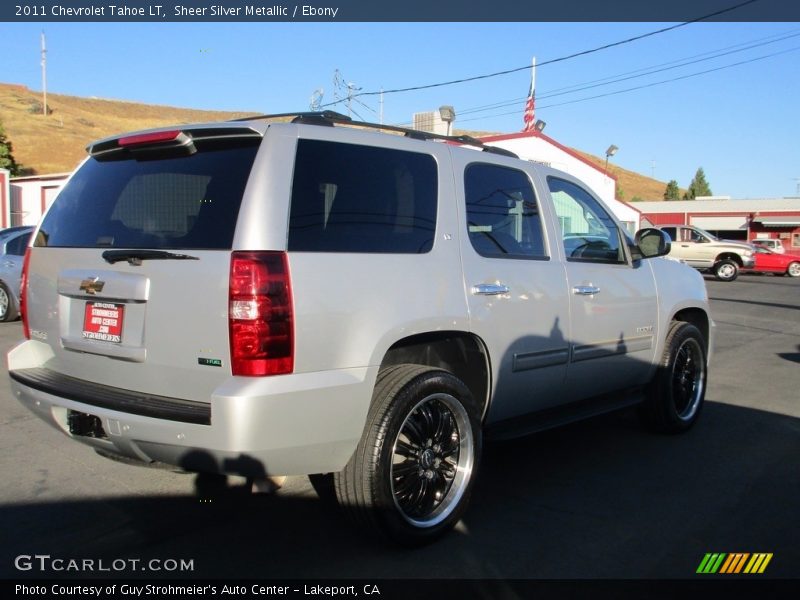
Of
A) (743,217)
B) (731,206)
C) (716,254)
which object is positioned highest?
(731,206)

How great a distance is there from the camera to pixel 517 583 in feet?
10.9

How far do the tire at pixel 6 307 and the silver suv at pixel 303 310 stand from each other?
8200mm

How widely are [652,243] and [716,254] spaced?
22854 mm

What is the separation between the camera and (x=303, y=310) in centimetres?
310

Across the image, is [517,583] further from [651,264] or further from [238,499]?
[651,264]

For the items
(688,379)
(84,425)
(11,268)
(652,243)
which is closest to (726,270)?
(688,379)

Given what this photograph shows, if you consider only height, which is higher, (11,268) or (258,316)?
(258,316)

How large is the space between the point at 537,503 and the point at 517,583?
3.33ft

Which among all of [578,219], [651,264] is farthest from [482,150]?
[651,264]

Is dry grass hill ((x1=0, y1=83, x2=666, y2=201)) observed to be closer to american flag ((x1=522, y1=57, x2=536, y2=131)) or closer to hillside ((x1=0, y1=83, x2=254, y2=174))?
hillside ((x1=0, y1=83, x2=254, y2=174))

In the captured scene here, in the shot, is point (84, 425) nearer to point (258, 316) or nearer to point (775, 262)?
point (258, 316)

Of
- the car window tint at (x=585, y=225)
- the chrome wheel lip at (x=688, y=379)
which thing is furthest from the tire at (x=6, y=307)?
the chrome wheel lip at (x=688, y=379)

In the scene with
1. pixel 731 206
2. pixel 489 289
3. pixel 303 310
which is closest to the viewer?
pixel 303 310

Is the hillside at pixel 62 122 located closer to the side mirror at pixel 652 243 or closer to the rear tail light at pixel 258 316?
the side mirror at pixel 652 243
